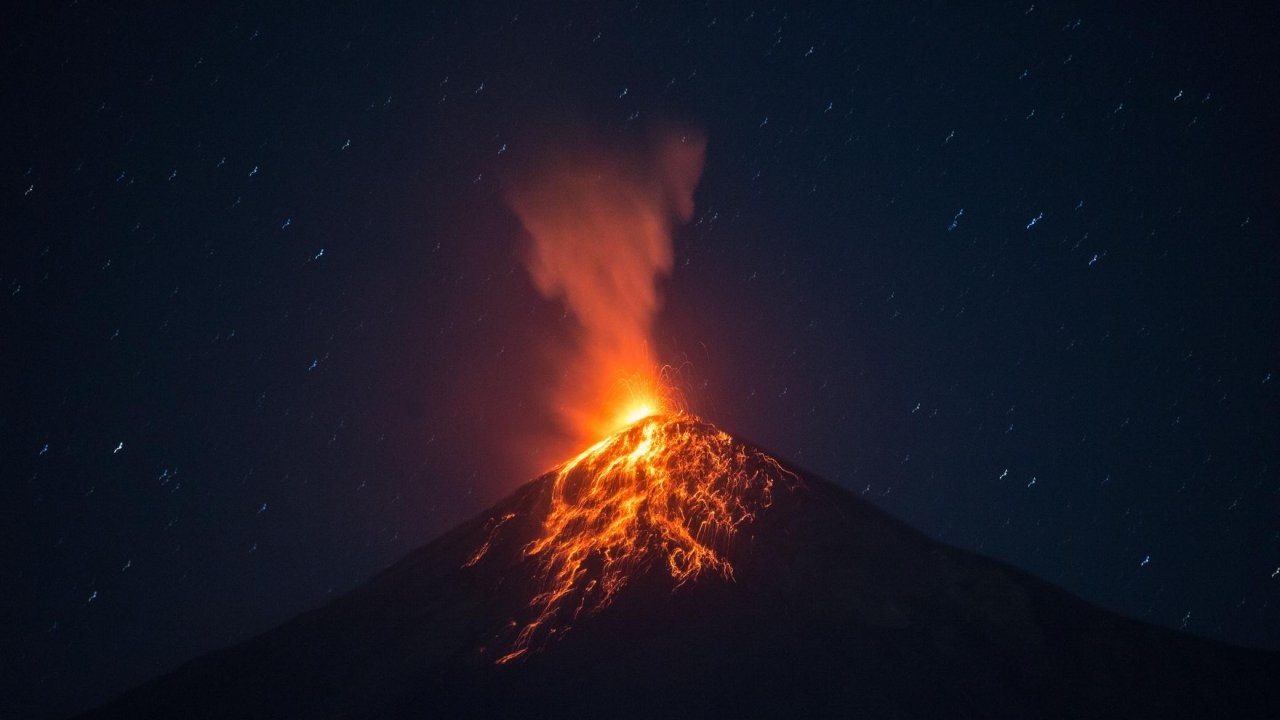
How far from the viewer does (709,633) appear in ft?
77.1

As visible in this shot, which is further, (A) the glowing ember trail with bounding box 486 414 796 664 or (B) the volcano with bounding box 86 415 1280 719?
(A) the glowing ember trail with bounding box 486 414 796 664

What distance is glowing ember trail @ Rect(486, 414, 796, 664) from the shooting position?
26.8 meters

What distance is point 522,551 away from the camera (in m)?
30.9

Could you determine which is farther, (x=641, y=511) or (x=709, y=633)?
(x=641, y=511)

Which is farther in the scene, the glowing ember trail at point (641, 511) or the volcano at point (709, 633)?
the glowing ember trail at point (641, 511)

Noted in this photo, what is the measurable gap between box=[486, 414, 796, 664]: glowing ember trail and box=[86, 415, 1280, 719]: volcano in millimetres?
114

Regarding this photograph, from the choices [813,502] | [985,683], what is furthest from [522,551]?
[985,683]

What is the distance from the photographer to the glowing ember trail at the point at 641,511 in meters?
26.8

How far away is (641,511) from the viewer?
3100 centimetres

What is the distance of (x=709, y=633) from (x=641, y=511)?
27.0 ft

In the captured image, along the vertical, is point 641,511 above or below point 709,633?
above

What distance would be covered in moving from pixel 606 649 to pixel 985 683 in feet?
40.5

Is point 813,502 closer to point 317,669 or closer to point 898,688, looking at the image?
point 898,688

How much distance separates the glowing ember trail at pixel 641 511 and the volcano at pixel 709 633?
11 cm
